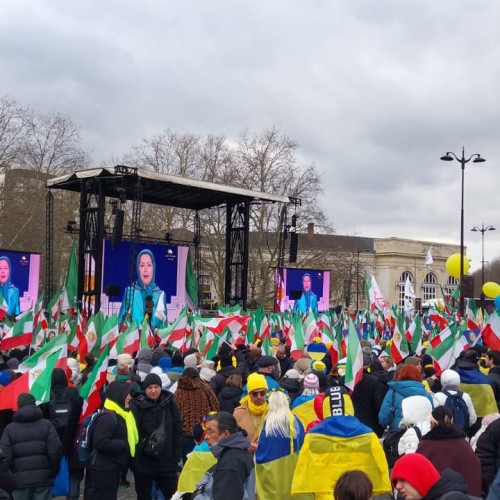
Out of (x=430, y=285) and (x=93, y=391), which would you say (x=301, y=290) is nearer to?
(x=93, y=391)

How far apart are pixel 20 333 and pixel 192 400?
6.35m

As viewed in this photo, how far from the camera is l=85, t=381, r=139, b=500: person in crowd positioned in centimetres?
562

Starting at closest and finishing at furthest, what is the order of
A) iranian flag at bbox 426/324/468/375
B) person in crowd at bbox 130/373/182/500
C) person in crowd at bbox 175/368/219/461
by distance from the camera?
person in crowd at bbox 130/373/182/500
person in crowd at bbox 175/368/219/461
iranian flag at bbox 426/324/468/375

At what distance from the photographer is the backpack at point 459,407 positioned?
6195mm

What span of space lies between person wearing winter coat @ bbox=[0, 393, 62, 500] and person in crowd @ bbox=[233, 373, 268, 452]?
1.40 m

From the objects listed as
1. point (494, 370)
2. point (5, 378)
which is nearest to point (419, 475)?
point (5, 378)

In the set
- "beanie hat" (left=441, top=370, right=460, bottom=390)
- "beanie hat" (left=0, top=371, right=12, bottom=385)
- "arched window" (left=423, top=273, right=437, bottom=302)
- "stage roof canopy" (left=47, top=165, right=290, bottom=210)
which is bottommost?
"beanie hat" (left=0, top=371, right=12, bottom=385)

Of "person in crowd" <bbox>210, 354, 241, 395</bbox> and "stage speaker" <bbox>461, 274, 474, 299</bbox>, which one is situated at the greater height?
"stage speaker" <bbox>461, 274, 474, 299</bbox>

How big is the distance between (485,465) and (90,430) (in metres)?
2.84

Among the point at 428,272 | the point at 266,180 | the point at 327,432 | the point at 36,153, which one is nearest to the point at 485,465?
the point at 327,432

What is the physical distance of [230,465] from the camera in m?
4.31

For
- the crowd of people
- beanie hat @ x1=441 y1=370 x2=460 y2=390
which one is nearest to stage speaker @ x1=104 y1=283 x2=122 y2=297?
the crowd of people

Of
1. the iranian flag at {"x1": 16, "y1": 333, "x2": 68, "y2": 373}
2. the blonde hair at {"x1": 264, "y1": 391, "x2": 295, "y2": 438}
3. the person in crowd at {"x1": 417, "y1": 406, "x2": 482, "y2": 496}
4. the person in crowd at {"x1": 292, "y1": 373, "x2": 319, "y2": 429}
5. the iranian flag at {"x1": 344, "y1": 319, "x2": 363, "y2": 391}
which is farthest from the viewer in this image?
the iranian flag at {"x1": 344, "y1": 319, "x2": 363, "y2": 391}

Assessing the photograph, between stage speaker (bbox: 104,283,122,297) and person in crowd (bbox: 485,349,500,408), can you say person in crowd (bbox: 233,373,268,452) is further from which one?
stage speaker (bbox: 104,283,122,297)
